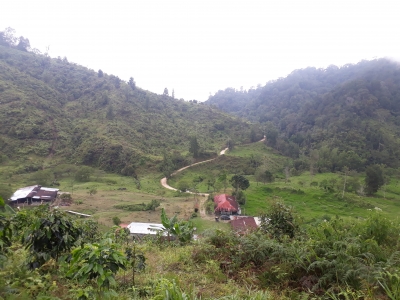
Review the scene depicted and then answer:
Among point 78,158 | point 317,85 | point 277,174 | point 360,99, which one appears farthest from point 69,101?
point 317,85

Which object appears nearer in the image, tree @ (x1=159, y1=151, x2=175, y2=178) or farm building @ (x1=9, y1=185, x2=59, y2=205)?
farm building @ (x1=9, y1=185, x2=59, y2=205)

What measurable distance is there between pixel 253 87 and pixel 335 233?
148m

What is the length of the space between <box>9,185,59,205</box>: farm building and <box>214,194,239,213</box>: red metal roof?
19046mm

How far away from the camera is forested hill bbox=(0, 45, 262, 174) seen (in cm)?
4847

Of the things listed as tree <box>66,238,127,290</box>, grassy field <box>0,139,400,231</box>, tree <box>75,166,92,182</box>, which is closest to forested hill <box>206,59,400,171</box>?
grassy field <box>0,139,400,231</box>

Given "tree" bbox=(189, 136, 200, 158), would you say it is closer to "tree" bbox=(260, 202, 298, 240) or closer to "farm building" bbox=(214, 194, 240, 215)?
"farm building" bbox=(214, 194, 240, 215)

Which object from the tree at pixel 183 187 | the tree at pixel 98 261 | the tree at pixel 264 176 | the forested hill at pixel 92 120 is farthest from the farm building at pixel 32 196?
the tree at pixel 98 261

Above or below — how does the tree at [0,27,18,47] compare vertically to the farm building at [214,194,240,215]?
above

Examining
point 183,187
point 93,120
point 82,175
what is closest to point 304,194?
point 183,187

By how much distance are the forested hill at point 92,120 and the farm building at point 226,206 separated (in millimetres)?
21487

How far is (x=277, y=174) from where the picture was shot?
4744 centimetres

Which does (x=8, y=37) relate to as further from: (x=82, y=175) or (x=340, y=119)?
(x=340, y=119)

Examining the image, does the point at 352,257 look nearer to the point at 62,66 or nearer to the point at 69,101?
the point at 69,101

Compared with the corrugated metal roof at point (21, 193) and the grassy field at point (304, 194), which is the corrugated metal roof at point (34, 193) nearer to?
the corrugated metal roof at point (21, 193)
